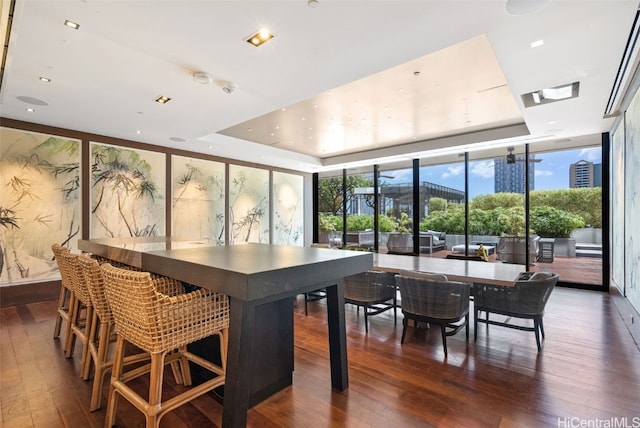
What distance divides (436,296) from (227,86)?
10.7 ft

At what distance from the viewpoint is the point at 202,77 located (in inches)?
128

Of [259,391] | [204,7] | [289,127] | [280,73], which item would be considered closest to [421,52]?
[280,73]

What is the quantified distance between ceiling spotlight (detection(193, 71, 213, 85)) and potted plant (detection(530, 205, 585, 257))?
680 centimetres

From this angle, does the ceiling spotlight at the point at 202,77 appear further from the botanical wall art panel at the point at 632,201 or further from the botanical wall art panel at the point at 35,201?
the botanical wall art panel at the point at 632,201

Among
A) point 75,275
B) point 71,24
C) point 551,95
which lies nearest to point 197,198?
point 75,275

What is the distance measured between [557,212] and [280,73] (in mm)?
6398

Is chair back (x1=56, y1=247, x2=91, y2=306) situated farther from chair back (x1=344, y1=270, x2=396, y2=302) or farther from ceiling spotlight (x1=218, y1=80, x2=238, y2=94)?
chair back (x1=344, y1=270, x2=396, y2=302)

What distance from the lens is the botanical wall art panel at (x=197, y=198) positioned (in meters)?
7.00

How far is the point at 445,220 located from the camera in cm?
782

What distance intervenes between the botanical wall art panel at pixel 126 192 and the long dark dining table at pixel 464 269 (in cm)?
496

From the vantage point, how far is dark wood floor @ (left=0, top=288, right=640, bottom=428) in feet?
6.97

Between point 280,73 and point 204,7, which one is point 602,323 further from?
point 204,7

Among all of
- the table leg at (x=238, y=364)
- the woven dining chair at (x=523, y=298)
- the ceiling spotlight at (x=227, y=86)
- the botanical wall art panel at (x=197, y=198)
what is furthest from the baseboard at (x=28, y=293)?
the woven dining chair at (x=523, y=298)

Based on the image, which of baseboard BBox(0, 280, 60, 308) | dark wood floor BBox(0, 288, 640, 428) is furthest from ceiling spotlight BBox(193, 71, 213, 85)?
baseboard BBox(0, 280, 60, 308)
